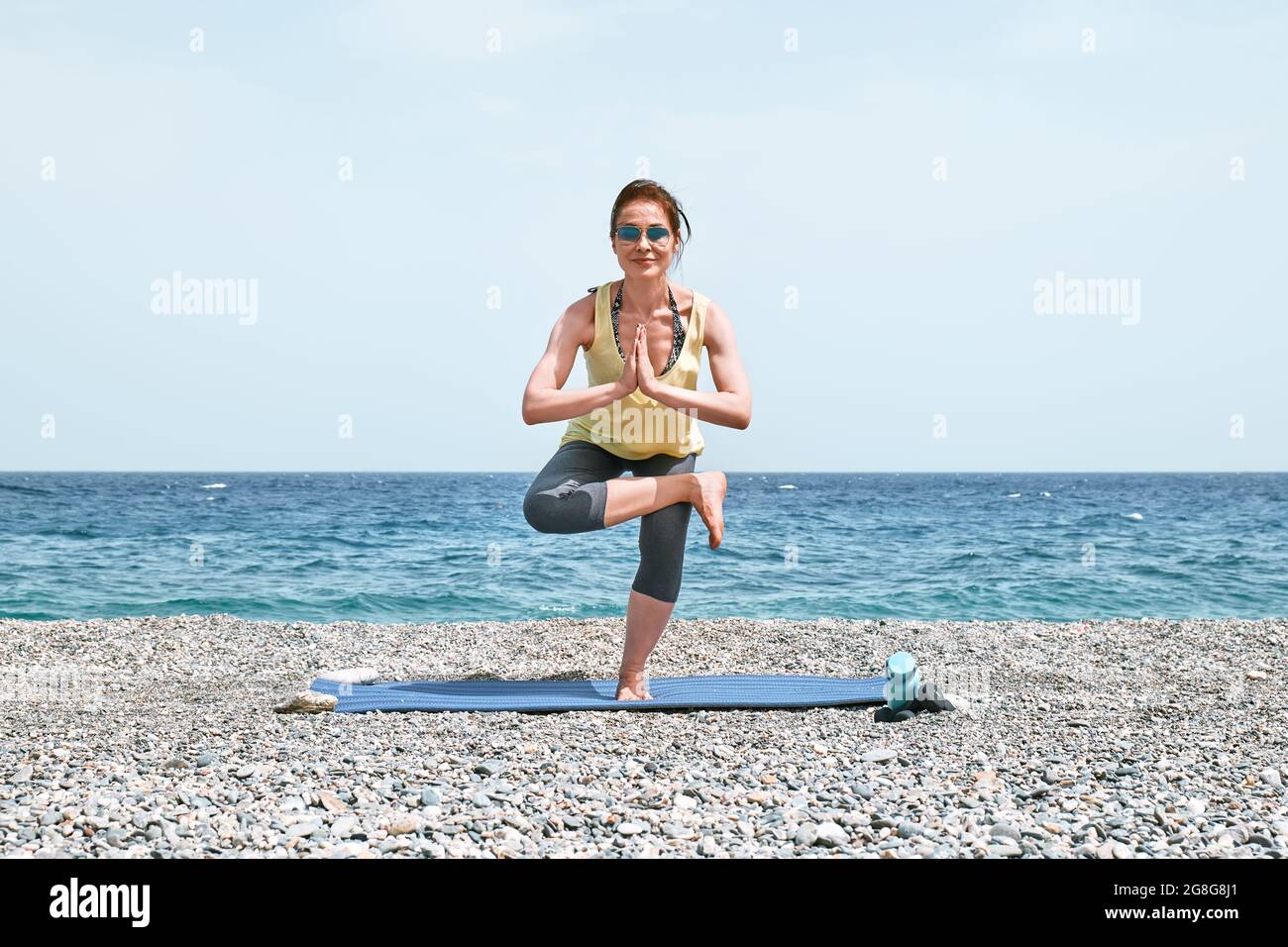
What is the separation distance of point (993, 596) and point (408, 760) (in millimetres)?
10478

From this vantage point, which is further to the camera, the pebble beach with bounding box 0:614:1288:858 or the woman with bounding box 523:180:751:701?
the woman with bounding box 523:180:751:701

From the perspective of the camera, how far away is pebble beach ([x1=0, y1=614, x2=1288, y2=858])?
3.27m

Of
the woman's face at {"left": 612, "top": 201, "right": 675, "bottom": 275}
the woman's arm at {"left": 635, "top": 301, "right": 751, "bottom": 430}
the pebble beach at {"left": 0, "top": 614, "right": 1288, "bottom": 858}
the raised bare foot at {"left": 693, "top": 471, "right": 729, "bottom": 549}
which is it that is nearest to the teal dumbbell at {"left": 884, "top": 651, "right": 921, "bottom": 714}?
the pebble beach at {"left": 0, "top": 614, "right": 1288, "bottom": 858}

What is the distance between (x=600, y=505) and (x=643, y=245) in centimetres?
134

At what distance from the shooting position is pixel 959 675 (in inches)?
277

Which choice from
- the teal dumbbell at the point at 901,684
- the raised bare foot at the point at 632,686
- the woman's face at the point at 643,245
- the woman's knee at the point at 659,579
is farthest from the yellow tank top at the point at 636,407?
the teal dumbbell at the point at 901,684

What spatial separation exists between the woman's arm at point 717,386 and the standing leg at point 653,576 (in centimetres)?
51

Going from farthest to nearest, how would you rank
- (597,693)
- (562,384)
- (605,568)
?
(605,568)
(597,693)
(562,384)

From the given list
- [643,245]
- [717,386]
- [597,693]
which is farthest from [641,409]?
[597,693]

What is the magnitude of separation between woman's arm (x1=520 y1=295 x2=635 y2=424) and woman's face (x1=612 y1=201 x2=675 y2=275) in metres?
0.33

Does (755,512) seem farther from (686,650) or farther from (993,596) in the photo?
(686,650)

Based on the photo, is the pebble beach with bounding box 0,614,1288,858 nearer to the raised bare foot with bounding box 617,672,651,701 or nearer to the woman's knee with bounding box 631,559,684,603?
the raised bare foot with bounding box 617,672,651,701

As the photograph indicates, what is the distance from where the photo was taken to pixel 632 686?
582 cm

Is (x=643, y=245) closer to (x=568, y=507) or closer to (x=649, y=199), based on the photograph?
(x=649, y=199)
